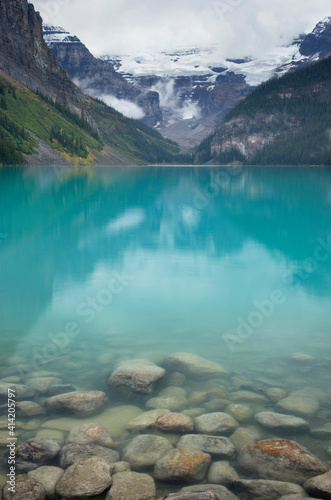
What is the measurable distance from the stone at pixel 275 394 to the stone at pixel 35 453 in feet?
15.3

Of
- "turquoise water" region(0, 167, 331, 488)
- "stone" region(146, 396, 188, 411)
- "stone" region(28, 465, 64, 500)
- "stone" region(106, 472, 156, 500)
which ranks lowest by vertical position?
"stone" region(28, 465, 64, 500)

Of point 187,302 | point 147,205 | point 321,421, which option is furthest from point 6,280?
point 147,205

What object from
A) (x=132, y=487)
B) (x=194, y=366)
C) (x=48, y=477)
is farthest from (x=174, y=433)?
(x=194, y=366)

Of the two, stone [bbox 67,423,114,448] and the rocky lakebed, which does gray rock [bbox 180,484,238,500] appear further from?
stone [bbox 67,423,114,448]

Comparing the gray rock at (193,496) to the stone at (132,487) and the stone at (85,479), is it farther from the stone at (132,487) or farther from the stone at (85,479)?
the stone at (85,479)

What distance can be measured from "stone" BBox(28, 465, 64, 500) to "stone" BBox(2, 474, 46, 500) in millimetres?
119

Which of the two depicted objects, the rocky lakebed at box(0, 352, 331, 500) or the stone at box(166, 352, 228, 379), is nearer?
the rocky lakebed at box(0, 352, 331, 500)

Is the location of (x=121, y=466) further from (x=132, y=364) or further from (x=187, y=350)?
(x=187, y=350)

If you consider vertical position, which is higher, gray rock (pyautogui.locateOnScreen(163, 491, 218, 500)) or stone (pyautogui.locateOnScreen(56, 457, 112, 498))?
gray rock (pyautogui.locateOnScreen(163, 491, 218, 500))

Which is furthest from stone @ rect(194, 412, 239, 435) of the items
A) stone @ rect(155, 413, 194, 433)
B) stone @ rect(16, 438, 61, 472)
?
stone @ rect(16, 438, 61, 472)

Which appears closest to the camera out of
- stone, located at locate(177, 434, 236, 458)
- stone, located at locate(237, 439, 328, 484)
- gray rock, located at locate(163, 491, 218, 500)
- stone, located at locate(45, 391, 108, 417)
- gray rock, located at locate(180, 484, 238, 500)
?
gray rock, located at locate(163, 491, 218, 500)

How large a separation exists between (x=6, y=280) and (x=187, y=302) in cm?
775

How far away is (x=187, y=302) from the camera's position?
15.9 meters

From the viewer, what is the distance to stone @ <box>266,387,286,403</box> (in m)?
9.27
